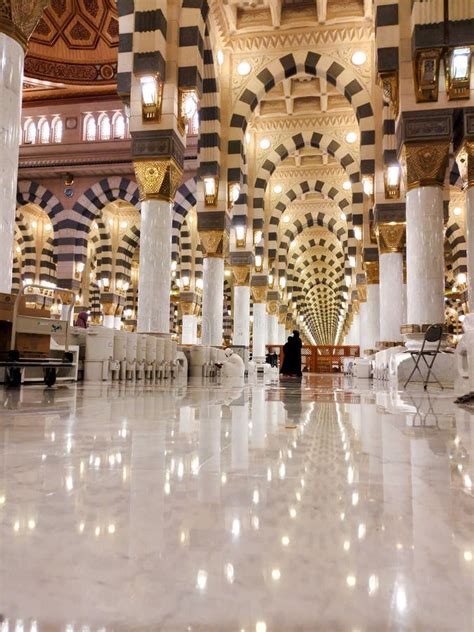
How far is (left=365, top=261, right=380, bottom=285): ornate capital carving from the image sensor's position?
16.7 meters

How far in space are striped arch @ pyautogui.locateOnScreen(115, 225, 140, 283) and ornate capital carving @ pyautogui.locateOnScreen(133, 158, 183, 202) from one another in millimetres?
13548

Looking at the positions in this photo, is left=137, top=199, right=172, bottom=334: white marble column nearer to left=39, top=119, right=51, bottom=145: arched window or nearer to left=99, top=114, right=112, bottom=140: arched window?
left=99, top=114, right=112, bottom=140: arched window

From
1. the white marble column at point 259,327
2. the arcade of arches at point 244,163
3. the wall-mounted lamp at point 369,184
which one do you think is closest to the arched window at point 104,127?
the arcade of arches at point 244,163

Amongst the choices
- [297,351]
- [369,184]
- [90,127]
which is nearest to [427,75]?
[369,184]

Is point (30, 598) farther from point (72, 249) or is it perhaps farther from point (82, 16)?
point (82, 16)

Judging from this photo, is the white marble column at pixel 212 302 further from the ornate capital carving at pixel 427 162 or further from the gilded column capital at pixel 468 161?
the gilded column capital at pixel 468 161

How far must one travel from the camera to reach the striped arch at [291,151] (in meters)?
18.6

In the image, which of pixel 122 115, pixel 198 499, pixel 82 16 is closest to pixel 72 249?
pixel 122 115

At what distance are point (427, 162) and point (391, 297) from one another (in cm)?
459

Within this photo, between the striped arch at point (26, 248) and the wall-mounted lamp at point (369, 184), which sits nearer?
the wall-mounted lamp at point (369, 184)

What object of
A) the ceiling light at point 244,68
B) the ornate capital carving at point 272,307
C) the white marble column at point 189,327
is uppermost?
the ceiling light at point 244,68

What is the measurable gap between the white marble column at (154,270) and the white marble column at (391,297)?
219 inches

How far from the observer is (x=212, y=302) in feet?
45.7

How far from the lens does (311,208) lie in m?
26.6
